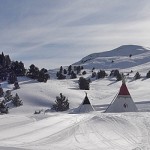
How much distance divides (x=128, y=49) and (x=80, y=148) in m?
181

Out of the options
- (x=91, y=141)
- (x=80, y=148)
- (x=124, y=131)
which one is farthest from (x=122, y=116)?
(x=80, y=148)

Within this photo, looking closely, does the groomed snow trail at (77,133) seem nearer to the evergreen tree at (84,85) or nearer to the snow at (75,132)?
the snow at (75,132)

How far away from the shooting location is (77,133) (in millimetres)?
19016

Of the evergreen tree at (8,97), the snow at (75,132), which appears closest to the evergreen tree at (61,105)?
the evergreen tree at (8,97)

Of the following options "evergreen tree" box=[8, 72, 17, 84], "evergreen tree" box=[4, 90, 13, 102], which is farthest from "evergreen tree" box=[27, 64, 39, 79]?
"evergreen tree" box=[4, 90, 13, 102]

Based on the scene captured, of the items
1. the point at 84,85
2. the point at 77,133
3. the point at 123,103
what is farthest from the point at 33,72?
the point at 77,133

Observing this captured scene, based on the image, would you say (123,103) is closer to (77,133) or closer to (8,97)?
(77,133)

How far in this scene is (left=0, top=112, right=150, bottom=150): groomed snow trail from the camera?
52.8 feet

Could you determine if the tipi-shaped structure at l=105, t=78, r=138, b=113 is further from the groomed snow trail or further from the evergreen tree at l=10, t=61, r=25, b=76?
the evergreen tree at l=10, t=61, r=25, b=76

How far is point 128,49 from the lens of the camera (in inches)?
7628

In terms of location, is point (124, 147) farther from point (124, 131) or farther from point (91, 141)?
point (124, 131)

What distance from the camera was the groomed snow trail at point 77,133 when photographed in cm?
1609

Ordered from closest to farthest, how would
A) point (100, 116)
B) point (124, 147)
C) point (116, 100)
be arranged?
point (124, 147), point (100, 116), point (116, 100)

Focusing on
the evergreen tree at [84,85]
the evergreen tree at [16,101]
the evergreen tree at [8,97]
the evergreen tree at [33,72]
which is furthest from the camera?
the evergreen tree at [33,72]
